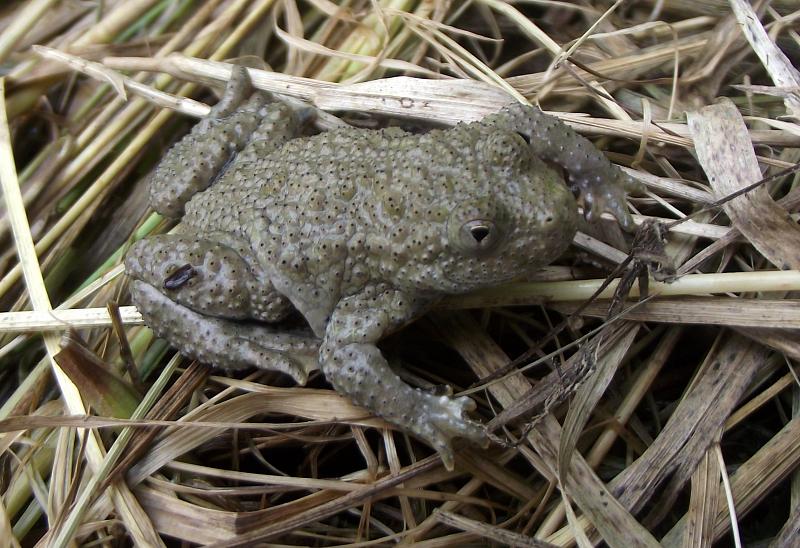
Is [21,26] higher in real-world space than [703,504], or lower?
higher

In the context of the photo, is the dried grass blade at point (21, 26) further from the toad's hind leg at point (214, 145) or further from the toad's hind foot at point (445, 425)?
the toad's hind foot at point (445, 425)

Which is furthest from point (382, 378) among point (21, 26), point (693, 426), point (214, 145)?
point (21, 26)

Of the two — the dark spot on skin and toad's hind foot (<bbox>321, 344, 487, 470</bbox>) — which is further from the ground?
the dark spot on skin

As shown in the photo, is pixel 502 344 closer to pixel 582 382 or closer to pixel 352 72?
pixel 582 382

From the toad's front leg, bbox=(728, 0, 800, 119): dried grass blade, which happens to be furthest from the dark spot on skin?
bbox=(728, 0, 800, 119): dried grass blade

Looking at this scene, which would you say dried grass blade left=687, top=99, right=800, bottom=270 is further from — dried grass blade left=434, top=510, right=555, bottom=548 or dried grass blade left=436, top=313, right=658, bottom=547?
dried grass blade left=434, top=510, right=555, bottom=548

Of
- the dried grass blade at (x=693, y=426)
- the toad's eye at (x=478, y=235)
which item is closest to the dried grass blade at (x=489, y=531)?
the dried grass blade at (x=693, y=426)

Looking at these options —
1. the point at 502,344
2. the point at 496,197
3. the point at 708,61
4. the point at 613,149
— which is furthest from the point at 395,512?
the point at 708,61

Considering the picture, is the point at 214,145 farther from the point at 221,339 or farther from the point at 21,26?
the point at 21,26
